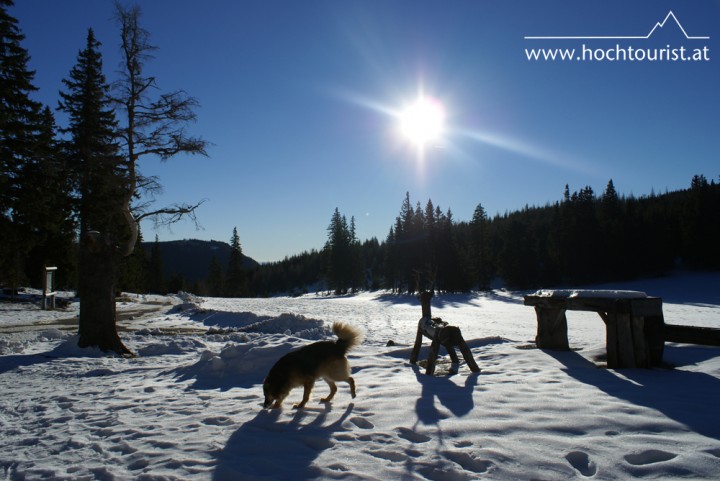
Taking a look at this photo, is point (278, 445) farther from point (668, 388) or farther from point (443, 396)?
point (668, 388)

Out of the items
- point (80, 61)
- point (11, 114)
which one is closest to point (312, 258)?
point (80, 61)

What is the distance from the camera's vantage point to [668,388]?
232 inches

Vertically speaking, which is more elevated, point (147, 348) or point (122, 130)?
point (122, 130)

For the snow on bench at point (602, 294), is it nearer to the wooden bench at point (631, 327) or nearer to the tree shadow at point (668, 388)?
the wooden bench at point (631, 327)

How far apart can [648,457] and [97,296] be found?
43.0 feet

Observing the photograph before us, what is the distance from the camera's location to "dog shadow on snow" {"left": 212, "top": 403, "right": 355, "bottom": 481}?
12.3ft

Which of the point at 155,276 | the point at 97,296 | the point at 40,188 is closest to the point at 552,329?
the point at 97,296

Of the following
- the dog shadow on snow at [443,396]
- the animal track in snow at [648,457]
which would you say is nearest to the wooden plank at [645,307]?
the dog shadow on snow at [443,396]

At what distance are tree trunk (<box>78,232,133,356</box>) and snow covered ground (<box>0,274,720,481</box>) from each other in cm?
263

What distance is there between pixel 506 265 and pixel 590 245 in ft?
41.0

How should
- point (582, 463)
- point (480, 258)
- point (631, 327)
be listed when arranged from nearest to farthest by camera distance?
point (582, 463) < point (631, 327) < point (480, 258)

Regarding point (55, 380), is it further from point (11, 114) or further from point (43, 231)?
point (43, 231)

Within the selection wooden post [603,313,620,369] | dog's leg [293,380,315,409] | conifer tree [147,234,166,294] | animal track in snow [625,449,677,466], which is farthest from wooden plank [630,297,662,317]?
conifer tree [147,234,166,294]

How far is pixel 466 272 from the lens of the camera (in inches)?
2628
